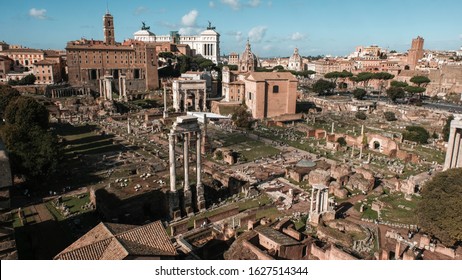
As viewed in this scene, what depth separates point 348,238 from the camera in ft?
63.2

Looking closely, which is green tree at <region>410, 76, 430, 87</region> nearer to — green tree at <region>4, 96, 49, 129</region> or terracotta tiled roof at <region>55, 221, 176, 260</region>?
green tree at <region>4, 96, 49, 129</region>

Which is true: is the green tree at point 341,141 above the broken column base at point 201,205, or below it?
above

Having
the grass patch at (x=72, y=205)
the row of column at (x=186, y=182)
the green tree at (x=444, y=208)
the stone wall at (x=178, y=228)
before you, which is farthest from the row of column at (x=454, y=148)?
the grass patch at (x=72, y=205)

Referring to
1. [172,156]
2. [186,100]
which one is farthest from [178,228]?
[186,100]

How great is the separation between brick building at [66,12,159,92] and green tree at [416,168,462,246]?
214ft

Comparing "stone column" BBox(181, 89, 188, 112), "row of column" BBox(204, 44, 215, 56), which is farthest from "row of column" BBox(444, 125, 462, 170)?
"row of column" BBox(204, 44, 215, 56)

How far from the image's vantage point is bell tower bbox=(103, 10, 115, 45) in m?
86.6

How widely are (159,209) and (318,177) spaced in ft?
42.7

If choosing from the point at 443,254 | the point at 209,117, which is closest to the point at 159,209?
the point at 443,254

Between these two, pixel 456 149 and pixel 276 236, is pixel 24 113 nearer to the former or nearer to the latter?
pixel 276 236

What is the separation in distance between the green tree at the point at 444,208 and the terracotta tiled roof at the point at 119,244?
13697 millimetres

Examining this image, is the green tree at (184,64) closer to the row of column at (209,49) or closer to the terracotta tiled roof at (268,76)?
the terracotta tiled roof at (268,76)

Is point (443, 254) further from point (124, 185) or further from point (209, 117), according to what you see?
point (209, 117)

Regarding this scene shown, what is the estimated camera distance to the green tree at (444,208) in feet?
58.0
